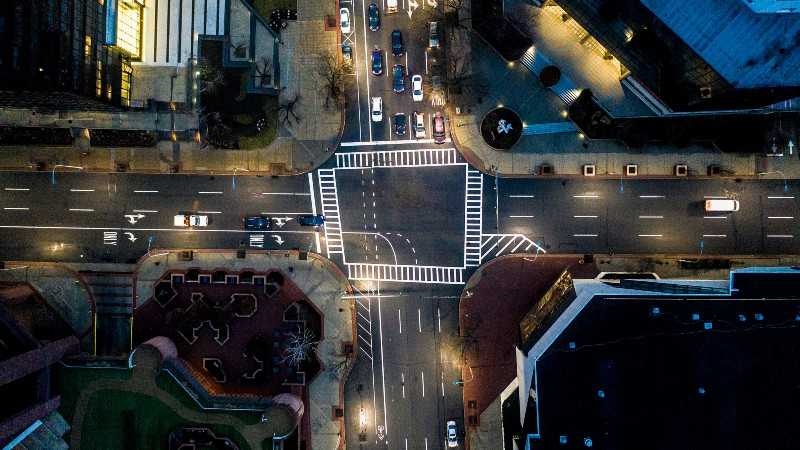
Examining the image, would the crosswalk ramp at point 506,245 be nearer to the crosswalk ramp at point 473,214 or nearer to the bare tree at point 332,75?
the crosswalk ramp at point 473,214

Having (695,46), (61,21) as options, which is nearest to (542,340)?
(695,46)

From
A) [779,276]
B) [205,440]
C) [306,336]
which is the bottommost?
[205,440]

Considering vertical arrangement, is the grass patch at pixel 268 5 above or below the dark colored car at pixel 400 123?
above

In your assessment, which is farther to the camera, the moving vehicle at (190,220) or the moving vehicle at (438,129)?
the moving vehicle at (190,220)

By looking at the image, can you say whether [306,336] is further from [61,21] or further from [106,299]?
[61,21]

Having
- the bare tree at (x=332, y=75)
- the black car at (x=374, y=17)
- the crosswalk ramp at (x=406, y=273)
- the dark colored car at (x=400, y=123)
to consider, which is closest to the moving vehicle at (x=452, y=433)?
the crosswalk ramp at (x=406, y=273)
